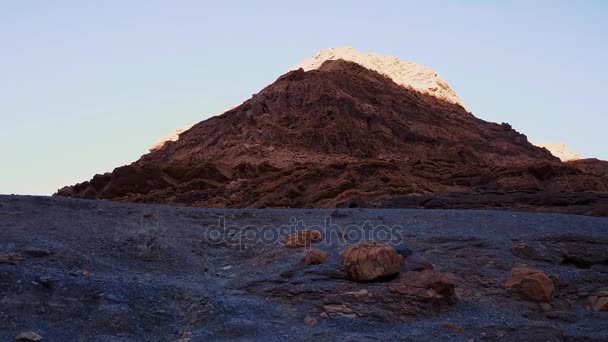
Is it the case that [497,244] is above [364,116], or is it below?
below

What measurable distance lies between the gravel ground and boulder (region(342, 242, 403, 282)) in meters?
0.10

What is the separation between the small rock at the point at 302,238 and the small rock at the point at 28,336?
3666 mm

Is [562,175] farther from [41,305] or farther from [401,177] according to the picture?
[41,305]

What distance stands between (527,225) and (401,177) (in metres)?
8.97

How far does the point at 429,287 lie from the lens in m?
7.03

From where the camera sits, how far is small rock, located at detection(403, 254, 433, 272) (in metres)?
7.56

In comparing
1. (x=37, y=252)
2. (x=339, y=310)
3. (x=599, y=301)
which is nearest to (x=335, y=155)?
(x=599, y=301)

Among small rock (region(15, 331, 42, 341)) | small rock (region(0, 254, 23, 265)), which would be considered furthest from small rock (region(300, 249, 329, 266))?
small rock (region(15, 331, 42, 341))

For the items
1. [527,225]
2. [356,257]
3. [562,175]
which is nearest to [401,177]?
[562,175]

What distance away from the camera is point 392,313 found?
266 inches

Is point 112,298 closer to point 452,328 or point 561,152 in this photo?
point 452,328

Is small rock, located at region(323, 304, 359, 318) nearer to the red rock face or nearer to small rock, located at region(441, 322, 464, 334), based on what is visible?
small rock, located at region(441, 322, 464, 334)

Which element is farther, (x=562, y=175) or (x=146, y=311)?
(x=562, y=175)

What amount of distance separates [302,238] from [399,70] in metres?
30.1
